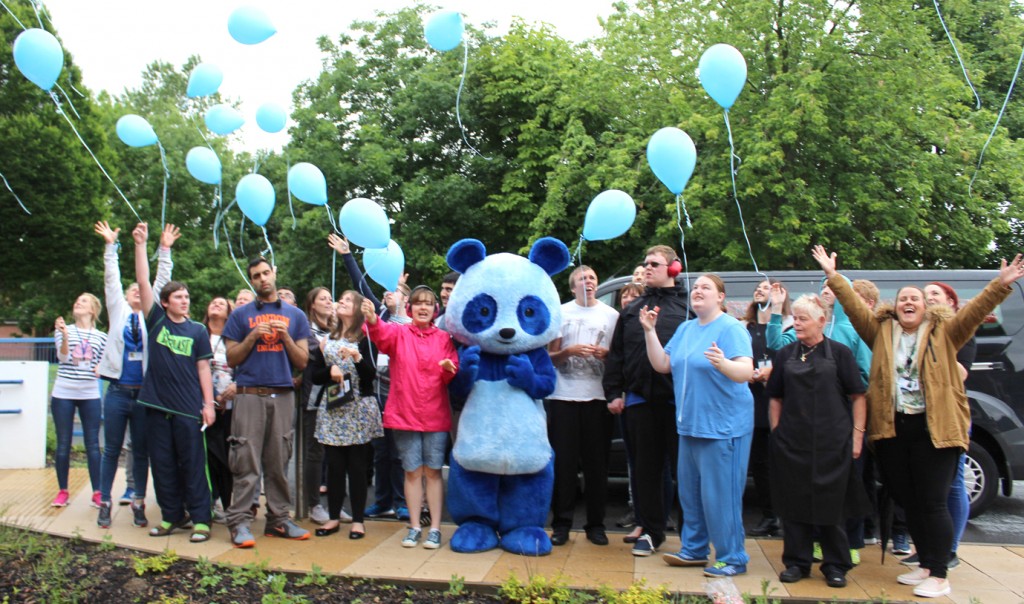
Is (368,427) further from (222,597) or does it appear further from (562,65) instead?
(562,65)

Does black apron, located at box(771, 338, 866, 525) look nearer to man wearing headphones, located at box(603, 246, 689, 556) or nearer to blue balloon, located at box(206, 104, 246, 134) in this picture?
man wearing headphones, located at box(603, 246, 689, 556)

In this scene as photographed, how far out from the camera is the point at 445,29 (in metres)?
6.56

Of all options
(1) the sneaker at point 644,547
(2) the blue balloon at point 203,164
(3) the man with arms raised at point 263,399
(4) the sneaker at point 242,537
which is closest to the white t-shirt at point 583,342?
(1) the sneaker at point 644,547

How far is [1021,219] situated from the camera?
44.1ft

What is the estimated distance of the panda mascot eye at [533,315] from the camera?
578 cm

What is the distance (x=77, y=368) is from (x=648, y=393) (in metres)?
4.63

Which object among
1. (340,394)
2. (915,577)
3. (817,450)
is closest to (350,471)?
(340,394)

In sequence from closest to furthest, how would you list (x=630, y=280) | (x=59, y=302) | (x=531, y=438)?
1. (x=531, y=438)
2. (x=630, y=280)
3. (x=59, y=302)

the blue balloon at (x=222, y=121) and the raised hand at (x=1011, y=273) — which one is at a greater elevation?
the blue balloon at (x=222, y=121)

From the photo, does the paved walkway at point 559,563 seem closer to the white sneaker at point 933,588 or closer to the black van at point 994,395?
the white sneaker at point 933,588

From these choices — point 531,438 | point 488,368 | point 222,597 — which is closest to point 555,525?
point 531,438

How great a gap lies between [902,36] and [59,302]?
2703cm

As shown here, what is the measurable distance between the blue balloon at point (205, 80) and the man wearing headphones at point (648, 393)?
444 centimetres

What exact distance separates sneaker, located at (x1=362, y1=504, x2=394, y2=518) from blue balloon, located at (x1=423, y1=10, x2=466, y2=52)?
146 inches
